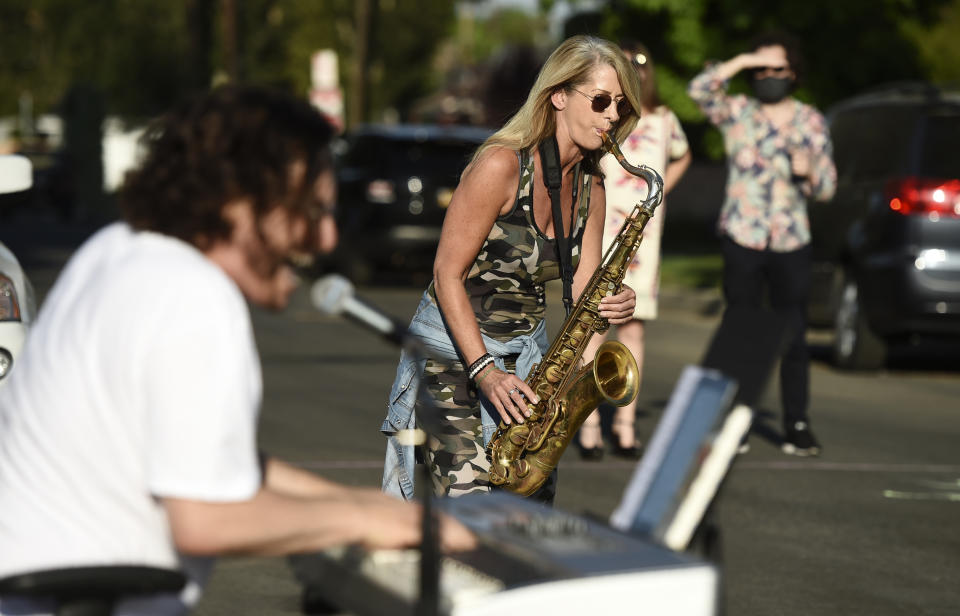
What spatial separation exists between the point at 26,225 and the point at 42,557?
36736 millimetres

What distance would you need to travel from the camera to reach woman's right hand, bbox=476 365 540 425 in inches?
183

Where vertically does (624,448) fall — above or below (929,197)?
below

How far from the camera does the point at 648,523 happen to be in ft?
8.48

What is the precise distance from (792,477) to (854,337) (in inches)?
162

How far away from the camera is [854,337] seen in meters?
12.2

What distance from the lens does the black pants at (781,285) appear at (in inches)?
344

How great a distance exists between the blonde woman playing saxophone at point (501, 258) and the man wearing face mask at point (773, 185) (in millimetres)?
4033

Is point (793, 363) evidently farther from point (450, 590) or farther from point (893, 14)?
point (893, 14)

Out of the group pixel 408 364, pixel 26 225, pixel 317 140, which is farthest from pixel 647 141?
pixel 26 225

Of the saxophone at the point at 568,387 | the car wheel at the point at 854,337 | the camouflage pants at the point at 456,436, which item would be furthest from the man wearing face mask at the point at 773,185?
the camouflage pants at the point at 456,436

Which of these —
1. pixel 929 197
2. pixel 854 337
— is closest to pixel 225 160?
pixel 929 197

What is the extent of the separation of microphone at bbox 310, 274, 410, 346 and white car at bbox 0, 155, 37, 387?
356cm

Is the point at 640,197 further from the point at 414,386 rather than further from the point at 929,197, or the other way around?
the point at 414,386

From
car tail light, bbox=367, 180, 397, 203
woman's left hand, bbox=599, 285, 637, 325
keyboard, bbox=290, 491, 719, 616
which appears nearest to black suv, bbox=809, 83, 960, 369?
woman's left hand, bbox=599, 285, 637, 325
